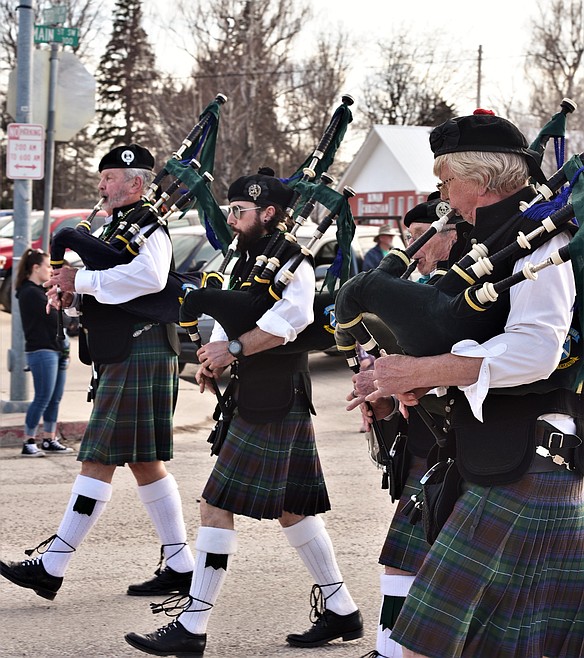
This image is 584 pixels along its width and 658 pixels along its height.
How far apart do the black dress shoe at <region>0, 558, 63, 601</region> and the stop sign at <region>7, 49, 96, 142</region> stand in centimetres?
552

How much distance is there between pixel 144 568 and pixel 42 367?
10.7ft

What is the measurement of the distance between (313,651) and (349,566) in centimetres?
107

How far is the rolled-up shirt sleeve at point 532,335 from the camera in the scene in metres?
2.67

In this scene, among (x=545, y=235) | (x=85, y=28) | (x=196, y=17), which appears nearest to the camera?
(x=545, y=235)

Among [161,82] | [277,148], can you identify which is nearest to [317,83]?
[277,148]

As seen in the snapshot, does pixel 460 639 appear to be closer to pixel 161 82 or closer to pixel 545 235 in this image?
pixel 545 235

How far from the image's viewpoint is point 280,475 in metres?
4.26

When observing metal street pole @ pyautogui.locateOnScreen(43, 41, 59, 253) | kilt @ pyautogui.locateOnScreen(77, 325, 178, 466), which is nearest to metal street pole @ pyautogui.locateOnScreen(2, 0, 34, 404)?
metal street pole @ pyautogui.locateOnScreen(43, 41, 59, 253)

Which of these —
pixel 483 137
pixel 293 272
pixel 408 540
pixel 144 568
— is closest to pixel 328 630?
pixel 408 540

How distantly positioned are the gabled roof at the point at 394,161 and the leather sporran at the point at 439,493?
1405 inches

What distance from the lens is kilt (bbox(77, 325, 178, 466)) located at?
4875mm

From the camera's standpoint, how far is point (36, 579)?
4.77 m

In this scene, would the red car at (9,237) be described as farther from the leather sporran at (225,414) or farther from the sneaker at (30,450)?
the leather sporran at (225,414)

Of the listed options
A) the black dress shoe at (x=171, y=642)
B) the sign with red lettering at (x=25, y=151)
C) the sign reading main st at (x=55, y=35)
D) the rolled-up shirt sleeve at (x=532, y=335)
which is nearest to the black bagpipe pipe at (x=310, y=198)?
the black dress shoe at (x=171, y=642)
